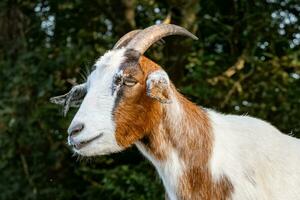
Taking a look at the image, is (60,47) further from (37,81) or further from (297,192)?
(297,192)

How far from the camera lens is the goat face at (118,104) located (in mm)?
4668

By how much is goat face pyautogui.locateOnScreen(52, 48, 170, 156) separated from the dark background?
5092mm

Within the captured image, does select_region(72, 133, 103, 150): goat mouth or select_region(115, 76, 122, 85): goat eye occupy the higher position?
select_region(115, 76, 122, 85): goat eye

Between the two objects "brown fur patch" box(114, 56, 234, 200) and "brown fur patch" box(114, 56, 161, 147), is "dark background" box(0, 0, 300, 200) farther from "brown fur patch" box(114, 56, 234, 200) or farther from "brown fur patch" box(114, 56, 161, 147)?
"brown fur patch" box(114, 56, 161, 147)

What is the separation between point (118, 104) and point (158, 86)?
287mm

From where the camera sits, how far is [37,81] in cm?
1060

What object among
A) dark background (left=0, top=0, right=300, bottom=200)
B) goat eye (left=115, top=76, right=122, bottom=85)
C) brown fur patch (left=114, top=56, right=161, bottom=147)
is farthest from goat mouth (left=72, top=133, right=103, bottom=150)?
dark background (left=0, top=0, right=300, bottom=200)

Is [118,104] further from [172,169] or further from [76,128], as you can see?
[172,169]

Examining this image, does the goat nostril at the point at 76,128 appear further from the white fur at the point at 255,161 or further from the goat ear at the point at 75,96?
the white fur at the point at 255,161

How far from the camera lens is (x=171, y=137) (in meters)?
4.96

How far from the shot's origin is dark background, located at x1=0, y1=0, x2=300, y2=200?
33.4 feet

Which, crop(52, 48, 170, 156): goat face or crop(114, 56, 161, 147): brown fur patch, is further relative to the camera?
crop(114, 56, 161, 147): brown fur patch

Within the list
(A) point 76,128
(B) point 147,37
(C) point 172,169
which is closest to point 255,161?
(C) point 172,169

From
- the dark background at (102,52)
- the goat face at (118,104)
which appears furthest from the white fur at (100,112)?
the dark background at (102,52)
